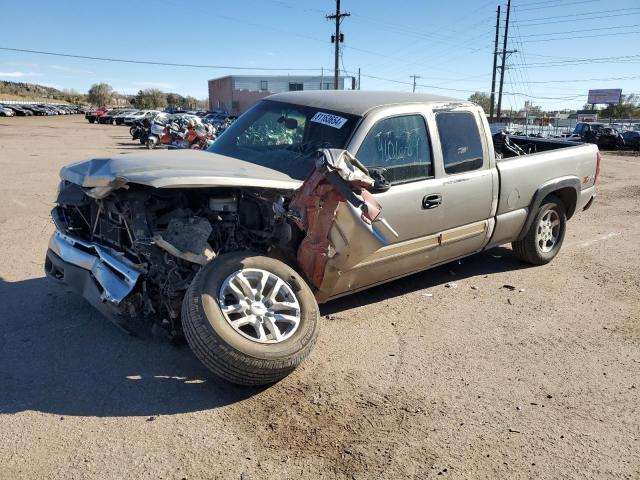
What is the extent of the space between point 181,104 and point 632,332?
123463 millimetres

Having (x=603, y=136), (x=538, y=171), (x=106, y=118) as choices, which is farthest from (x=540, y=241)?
(x=106, y=118)

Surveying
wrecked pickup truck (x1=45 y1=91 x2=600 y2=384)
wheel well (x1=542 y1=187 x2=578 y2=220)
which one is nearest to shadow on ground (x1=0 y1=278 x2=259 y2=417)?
wrecked pickup truck (x1=45 y1=91 x2=600 y2=384)

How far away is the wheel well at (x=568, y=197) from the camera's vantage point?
6.01 m

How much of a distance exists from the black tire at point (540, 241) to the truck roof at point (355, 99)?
161 centimetres

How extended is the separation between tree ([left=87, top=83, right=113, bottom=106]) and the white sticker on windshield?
122 m

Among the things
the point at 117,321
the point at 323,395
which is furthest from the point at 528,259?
the point at 117,321

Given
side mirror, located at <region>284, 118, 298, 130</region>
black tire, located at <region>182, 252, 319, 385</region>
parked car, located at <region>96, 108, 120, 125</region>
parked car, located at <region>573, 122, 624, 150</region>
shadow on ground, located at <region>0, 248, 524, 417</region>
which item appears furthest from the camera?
parked car, located at <region>96, 108, 120, 125</region>

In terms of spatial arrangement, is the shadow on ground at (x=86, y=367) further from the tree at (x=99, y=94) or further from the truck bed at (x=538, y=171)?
the tree at (x=99, y=94)

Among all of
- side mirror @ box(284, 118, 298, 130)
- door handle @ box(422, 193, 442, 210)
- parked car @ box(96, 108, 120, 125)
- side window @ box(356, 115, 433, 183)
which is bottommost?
parked car @ box(96, 108, 120, 125)

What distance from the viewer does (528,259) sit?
234 inches

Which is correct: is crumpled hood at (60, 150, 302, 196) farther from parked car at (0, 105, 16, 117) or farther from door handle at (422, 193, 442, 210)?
parked car at (0, 105, 16, 117)

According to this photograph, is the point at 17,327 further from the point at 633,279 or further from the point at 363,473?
the point at 633,279

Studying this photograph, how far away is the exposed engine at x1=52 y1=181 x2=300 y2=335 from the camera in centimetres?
343

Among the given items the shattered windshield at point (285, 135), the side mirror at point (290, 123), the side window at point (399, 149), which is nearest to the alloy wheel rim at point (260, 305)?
the shattered windshield at point (285, 135)
